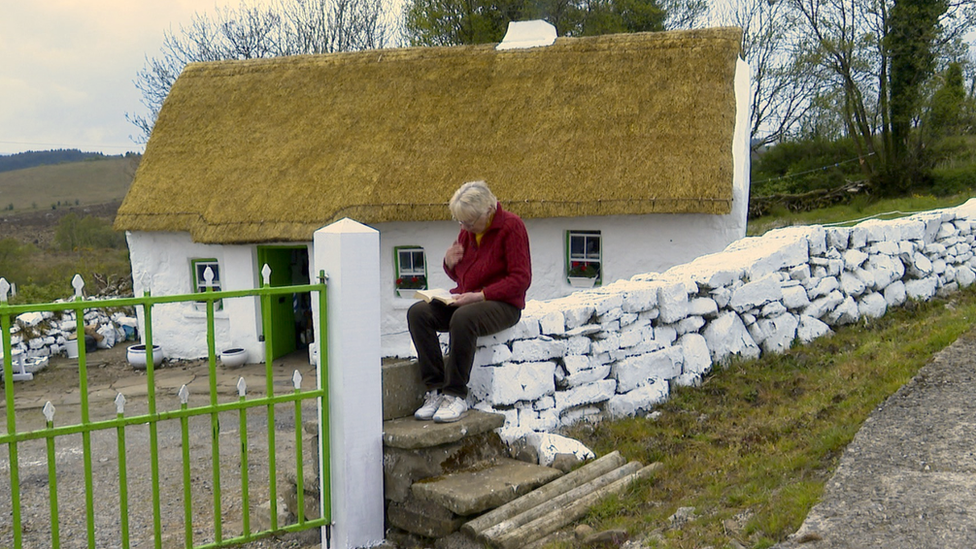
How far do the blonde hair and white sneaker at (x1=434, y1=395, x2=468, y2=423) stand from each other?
104cm

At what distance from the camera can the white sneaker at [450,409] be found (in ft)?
14.5

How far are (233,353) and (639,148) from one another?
21.3 feet

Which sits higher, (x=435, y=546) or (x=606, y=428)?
(x=606, y=428)

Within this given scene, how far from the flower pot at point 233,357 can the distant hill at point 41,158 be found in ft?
136

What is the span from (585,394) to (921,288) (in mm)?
4961

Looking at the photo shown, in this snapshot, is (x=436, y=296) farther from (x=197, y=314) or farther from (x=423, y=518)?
(x=197, y=314)

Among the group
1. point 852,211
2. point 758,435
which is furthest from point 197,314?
point 852,211

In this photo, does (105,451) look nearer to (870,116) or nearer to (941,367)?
(941,367)

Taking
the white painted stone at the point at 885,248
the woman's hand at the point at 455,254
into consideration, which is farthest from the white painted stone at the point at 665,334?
the white painted stone at the point at 885,248

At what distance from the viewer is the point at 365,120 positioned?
12.5 metres

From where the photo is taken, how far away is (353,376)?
4164 mm

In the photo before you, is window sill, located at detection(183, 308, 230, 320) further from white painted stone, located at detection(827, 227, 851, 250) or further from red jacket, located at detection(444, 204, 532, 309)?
white painted stone, located at detection(827, 227, 851, 250)

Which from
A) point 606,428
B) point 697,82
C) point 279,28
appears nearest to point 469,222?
point 606,428

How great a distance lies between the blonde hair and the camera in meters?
4.52
